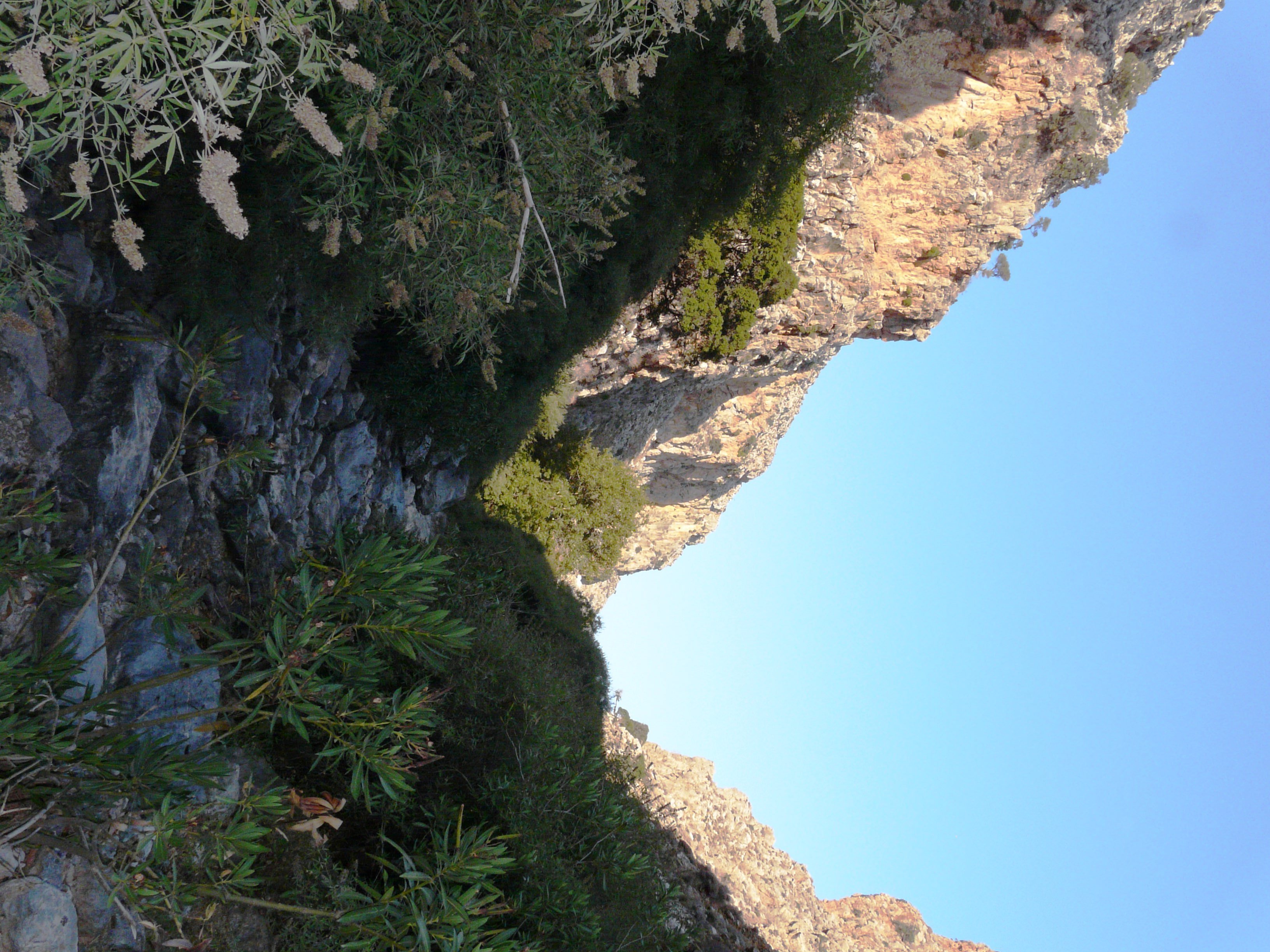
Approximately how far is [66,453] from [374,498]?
3.53 meters

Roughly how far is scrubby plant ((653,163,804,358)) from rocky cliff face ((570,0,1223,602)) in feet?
1.15

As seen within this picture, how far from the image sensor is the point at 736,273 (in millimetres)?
11094

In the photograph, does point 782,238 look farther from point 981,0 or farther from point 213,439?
point 213,439

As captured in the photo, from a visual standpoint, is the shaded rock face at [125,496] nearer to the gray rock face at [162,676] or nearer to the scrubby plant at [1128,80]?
the gray rock face at [162,676]

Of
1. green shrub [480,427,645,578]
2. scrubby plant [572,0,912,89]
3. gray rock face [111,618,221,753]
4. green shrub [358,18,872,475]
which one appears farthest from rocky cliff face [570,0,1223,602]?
gray rock face [111,618,221,753]

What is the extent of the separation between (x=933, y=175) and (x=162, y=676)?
12.5 metres

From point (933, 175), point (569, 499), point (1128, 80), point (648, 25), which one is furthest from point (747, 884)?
point (1128, 80)

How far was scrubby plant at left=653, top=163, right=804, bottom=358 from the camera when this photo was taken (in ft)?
34.7

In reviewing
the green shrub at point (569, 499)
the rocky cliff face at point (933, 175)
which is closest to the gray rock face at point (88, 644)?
the green shrub at point (569, 499)

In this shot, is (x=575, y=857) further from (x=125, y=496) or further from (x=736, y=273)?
(x=736, y=273)

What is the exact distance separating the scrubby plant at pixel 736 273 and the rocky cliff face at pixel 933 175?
351 mm

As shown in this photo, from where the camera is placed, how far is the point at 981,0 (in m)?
11.7

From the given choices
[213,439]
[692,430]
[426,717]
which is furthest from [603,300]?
[692,430]

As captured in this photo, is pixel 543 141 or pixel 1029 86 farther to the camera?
pixel 1029 86
